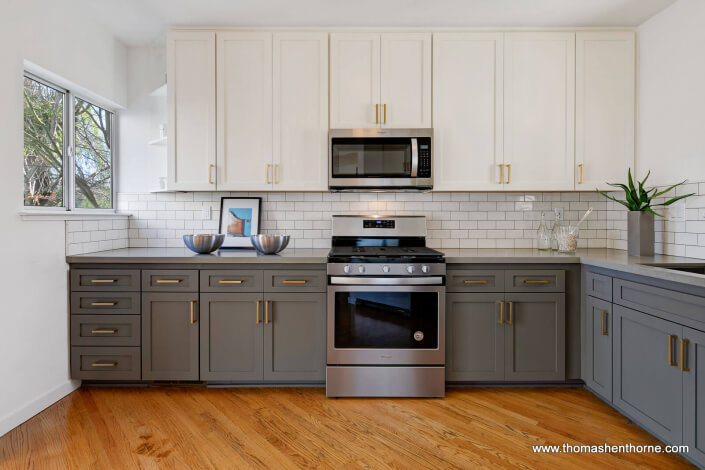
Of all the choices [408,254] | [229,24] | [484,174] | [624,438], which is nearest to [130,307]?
[408,254]

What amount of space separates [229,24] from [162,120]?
0.97 meters

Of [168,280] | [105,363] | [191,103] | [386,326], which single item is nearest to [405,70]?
[191,103]

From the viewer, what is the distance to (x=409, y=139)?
2.91 m

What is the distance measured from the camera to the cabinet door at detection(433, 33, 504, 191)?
2.96m

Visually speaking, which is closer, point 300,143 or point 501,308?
point 501,308

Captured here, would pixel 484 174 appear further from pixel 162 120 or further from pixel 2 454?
pixel 2 454

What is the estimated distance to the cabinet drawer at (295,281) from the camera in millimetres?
2688

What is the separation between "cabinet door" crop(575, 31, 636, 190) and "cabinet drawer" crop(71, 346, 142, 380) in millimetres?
3317

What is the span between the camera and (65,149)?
9.43 feet

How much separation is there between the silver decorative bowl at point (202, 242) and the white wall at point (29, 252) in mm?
754

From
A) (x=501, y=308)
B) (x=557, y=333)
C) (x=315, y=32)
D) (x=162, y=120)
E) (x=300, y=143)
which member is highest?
(x=315, y=32)

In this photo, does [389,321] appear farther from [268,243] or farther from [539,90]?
[539,90]

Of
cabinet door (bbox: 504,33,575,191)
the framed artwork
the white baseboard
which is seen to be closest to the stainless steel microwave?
cabinet door (bbox: 504,33,575,191)

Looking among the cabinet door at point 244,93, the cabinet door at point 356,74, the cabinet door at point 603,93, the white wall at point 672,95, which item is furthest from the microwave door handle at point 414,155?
the white wall at point 672,95
